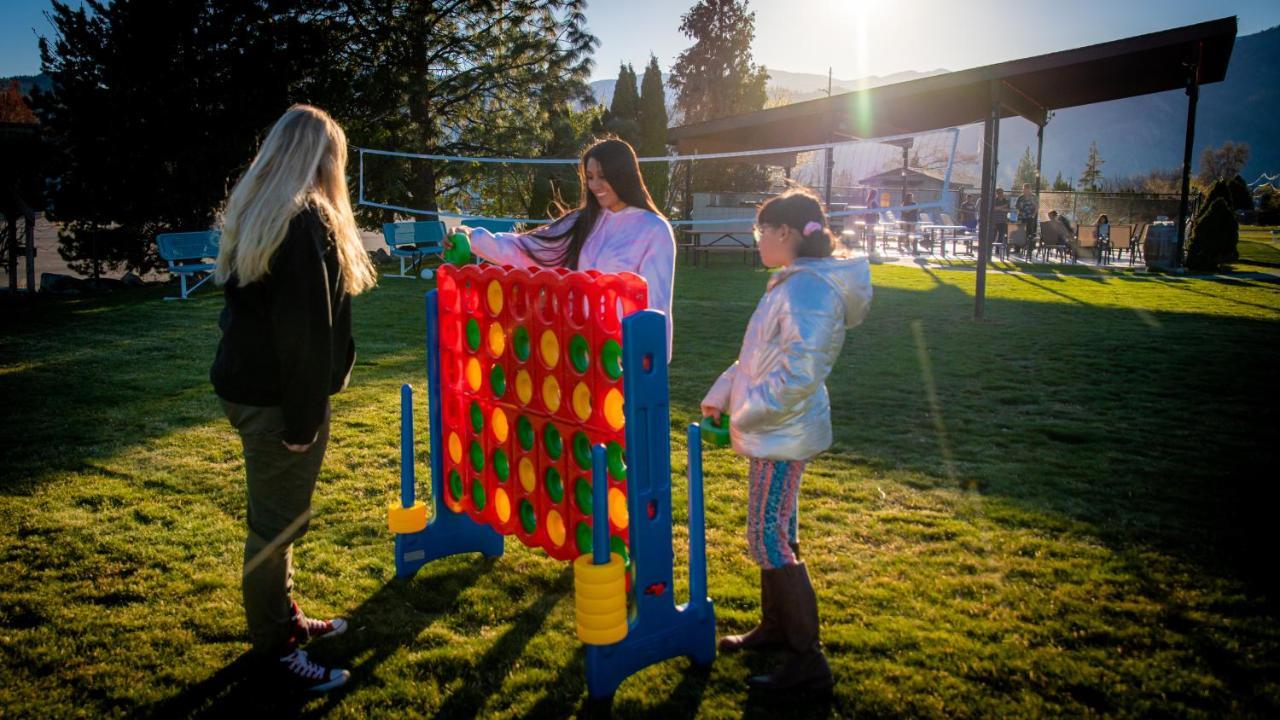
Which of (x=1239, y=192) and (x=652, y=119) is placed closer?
(x=652, y=119)

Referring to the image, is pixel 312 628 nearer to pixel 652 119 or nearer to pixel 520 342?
pixel 520 342

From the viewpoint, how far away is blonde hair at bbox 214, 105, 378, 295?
2.31 metres

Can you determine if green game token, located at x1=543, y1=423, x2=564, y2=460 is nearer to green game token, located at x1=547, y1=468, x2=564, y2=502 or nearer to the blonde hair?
green game token, located at x1=547, y1=468, x2=564, y2=502

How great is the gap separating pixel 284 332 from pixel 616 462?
1.15 metres

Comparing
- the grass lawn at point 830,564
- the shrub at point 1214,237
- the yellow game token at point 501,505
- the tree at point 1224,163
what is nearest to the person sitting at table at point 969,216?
the shrub at point 1214,237

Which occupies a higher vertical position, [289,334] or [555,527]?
[289,334]

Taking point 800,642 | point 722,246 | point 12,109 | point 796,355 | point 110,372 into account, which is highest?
point 12,109

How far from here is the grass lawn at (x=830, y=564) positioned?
266 cm

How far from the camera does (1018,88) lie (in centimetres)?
1460

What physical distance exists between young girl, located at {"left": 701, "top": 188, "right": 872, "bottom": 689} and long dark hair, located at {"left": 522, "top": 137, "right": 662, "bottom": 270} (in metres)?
0.98

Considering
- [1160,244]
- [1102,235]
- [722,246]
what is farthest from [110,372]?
[1102,235]

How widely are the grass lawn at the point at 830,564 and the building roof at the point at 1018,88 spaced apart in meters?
6.77

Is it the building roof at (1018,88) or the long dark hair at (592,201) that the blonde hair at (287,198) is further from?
the building roof at (1018,88)

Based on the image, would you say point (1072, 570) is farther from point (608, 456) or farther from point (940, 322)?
point (940, 322)
